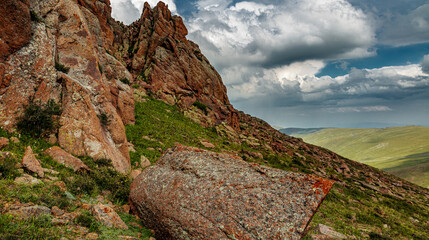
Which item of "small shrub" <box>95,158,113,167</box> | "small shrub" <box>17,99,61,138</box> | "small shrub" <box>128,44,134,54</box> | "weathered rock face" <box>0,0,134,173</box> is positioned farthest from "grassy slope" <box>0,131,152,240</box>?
"small shrub" <box>128,44,134,54</box>

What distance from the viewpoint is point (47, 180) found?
8570 millimetres

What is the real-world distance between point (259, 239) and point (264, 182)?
2180 millimetres

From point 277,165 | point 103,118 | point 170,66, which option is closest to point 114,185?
point 103,118

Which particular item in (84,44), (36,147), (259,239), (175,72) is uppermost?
(175,72)

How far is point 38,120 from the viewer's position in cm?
1211

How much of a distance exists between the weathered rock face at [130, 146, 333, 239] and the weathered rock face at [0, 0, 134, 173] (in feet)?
24.2

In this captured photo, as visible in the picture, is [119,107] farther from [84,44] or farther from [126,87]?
[84,44]

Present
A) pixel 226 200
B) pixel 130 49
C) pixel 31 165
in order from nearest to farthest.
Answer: pixel 226 200 < pixel 31 165 < pixel 130 49

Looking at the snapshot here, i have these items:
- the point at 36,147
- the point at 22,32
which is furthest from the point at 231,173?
the point at 22,32

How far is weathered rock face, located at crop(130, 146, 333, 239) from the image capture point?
656 centimetres

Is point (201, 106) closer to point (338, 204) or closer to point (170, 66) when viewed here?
point (170, 66)

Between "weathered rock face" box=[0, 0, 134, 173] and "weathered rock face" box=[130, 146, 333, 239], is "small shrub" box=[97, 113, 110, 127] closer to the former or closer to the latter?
"weathered rock face" box=[0, 0, 134, 173]

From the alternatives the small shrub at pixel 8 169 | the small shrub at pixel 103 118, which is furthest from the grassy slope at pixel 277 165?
the small shrub at pixel 103 118

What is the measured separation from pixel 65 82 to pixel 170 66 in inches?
1626
